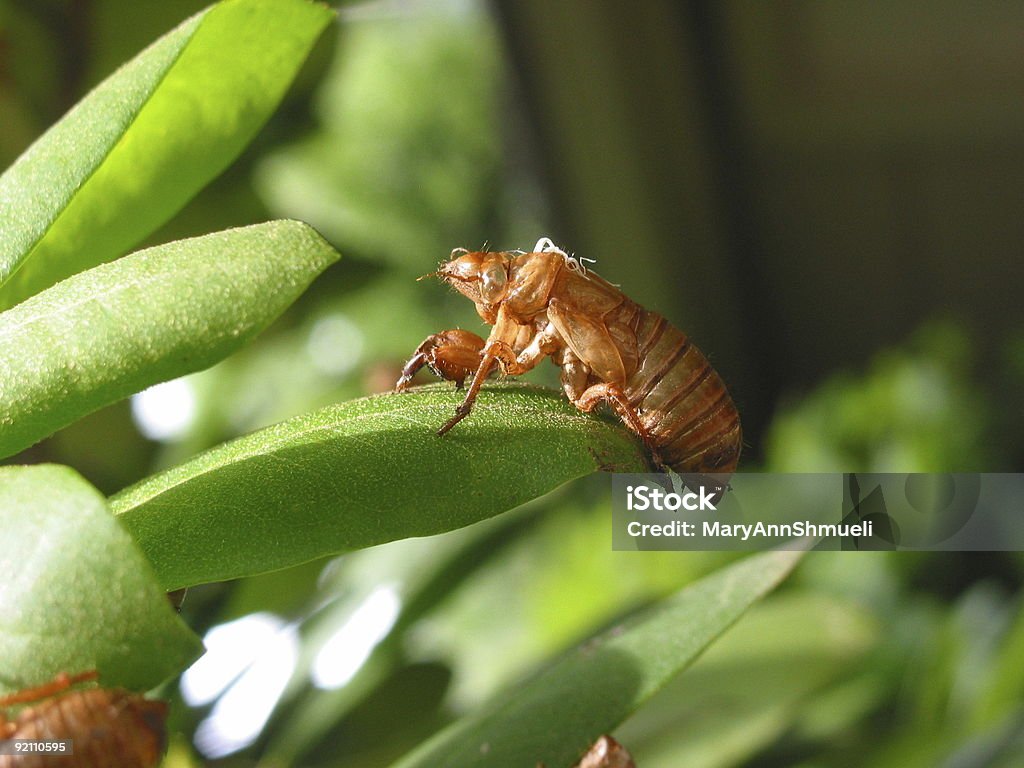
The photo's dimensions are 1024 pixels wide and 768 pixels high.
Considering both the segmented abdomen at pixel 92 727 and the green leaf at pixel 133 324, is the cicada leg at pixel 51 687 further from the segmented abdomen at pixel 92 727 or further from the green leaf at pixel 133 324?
the green leaf at pixel 133 324

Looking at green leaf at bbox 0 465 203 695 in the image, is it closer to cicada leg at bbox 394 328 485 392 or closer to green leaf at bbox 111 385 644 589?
green leaf at bbox 111 385 644 589

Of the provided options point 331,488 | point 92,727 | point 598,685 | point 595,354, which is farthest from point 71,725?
point 595,354

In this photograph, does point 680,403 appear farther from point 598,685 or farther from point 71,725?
point 71,725

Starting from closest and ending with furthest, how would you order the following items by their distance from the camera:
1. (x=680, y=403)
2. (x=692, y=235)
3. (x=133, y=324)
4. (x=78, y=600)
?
1. (x=78, y=600)
2. (x=133, y=324)
3. (x=680, y=403)
4. (x=692, y=235)

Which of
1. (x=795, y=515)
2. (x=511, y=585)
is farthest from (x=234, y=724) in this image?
(x=511, y=585)

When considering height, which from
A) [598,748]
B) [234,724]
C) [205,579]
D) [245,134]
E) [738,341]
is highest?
[245,134]

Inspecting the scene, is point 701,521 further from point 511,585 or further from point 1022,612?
point 511,585
